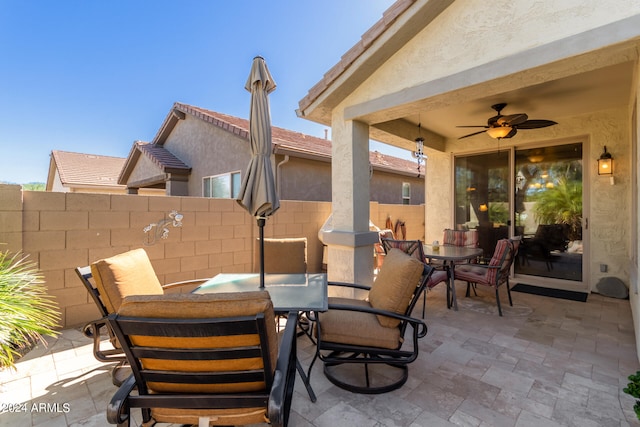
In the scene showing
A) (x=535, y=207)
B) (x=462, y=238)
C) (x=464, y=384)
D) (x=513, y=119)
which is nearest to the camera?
(x=464, y=384)

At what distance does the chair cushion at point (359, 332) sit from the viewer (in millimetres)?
2277

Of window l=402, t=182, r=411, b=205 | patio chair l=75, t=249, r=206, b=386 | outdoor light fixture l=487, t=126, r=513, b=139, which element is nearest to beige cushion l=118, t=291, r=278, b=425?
patio chair l=75, t=249, r=206, b=386

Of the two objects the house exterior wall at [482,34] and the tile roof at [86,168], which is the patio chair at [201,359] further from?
the tile roof at [86,168]

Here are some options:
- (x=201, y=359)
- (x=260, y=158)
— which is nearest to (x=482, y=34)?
(x=260, y=158)

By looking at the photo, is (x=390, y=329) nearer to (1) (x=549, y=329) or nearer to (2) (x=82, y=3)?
(1) (x=549, y=329)

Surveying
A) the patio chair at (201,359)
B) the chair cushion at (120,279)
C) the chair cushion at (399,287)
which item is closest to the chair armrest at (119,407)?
the patio chair at (201,359)

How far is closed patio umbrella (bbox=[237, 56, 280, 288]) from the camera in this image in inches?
107

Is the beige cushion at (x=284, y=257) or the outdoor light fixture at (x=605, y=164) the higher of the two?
the outdoor light fixture at (x=605, y=164)

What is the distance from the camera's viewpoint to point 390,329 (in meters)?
2.30

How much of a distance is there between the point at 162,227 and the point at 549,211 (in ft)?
22.7

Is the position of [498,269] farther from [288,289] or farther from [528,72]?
[288,289]

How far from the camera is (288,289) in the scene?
267 cm

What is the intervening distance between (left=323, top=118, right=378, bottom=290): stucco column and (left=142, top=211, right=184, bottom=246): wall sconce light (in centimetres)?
227

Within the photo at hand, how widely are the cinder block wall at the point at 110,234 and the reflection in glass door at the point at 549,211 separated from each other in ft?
16.4
